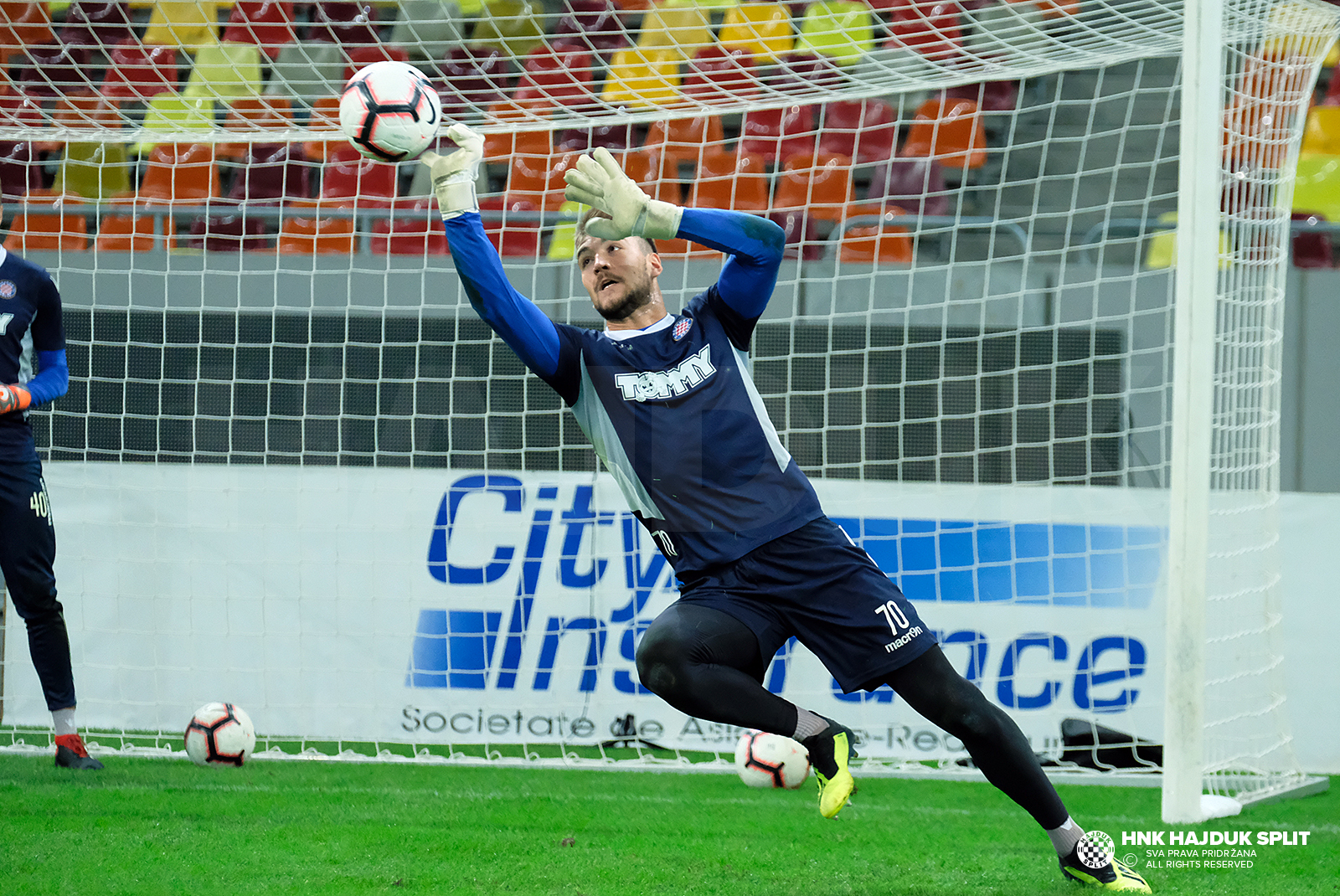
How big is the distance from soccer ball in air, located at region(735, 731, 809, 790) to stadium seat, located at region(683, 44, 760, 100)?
266 centimetres

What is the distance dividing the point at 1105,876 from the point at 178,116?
593cm

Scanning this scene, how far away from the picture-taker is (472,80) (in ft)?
21.9

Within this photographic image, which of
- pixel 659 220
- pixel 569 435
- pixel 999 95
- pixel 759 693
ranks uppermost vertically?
pixel 999 95

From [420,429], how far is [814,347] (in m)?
2.03

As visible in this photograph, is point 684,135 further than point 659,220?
Yes

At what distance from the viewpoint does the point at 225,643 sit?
19.8 ft

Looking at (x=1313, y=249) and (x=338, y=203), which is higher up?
(x=338, y=203)

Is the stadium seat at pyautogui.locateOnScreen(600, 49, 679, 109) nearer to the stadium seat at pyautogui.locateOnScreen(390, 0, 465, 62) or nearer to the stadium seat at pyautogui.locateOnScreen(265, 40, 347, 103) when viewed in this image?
the stadium seat at pyautogui.locateOnScreen(390, 0, 465, 62)

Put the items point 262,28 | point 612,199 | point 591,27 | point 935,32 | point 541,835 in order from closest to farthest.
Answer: point 612,199, point 541,835, point 935,32, point 262,28, point 591,27

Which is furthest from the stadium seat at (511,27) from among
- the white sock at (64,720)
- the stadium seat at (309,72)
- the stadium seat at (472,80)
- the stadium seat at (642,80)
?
the white sock at (64,720)

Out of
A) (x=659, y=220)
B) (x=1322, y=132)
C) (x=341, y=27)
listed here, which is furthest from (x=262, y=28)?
(x=1322, y=132)

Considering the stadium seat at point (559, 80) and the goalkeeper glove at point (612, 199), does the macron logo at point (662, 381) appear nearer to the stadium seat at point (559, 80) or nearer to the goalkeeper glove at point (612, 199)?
the goalkeeper glove at point (612, 199)

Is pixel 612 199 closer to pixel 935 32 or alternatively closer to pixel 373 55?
pixel 935 32

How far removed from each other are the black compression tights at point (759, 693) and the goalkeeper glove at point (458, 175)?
1125mm
